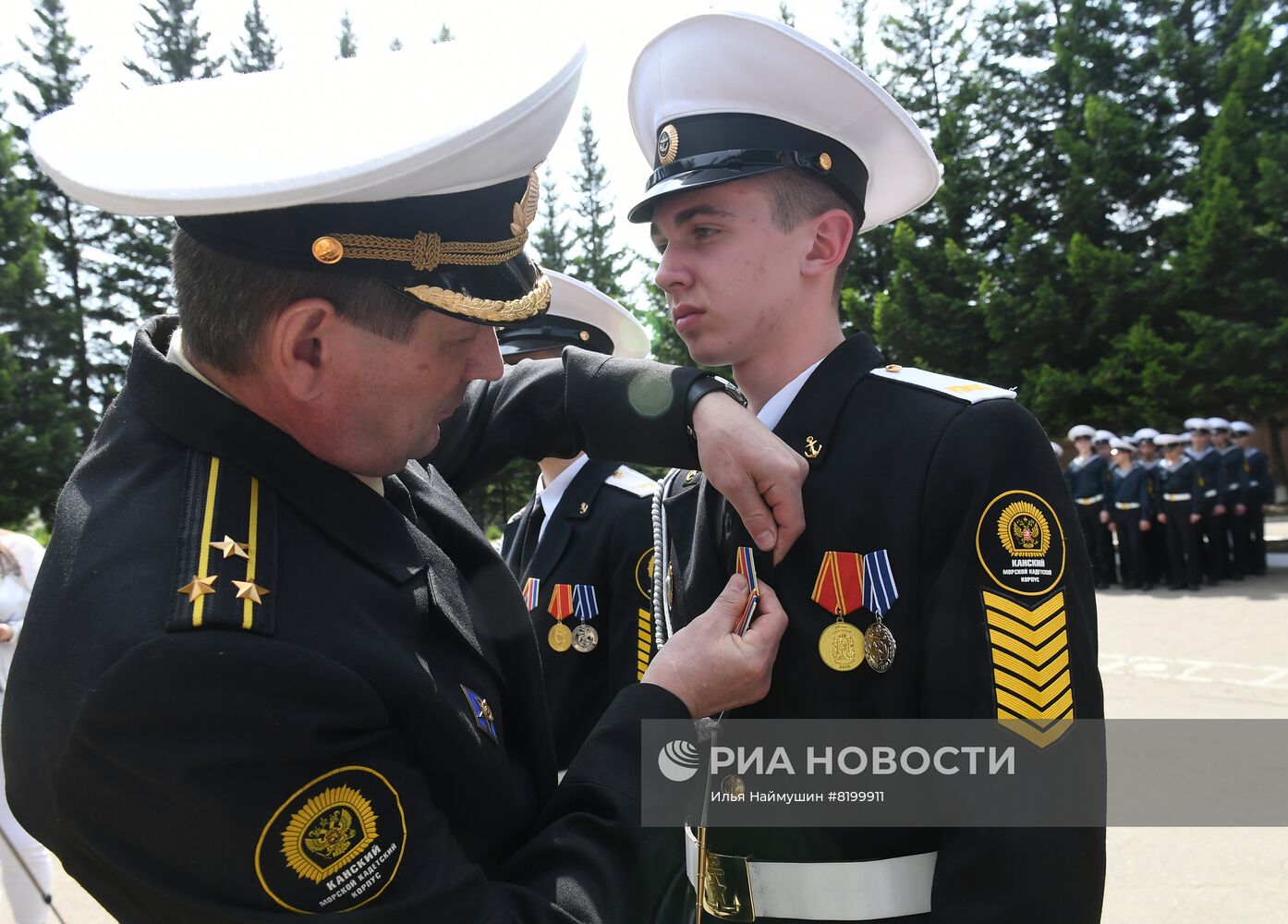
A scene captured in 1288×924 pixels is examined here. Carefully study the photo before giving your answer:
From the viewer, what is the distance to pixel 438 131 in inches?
50.3

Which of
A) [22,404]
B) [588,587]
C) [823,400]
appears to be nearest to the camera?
[823,400]

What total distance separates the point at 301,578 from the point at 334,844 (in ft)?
1.19

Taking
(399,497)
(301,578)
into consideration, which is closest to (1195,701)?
(399,497)

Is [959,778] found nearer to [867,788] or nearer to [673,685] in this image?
[867,788]

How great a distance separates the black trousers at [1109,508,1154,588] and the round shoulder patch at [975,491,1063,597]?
14.8 m

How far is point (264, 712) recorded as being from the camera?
1159 millimetres

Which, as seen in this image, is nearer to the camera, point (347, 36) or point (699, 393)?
point (699, 393)

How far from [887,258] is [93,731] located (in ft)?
105

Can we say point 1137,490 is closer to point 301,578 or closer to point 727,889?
point 727,889

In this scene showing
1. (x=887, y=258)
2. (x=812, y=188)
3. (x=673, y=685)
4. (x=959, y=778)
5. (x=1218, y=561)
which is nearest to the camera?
(x=673, y=685)

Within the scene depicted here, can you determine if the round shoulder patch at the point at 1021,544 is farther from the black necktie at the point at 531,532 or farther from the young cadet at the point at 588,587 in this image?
the black necktie at the point at 531,532

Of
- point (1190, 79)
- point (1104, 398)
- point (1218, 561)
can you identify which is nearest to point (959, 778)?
point (1218, 561)

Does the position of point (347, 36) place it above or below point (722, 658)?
above

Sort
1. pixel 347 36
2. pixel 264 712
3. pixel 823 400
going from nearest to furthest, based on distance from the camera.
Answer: pixel 264 712
pixel 823 400
pixel 347 36
